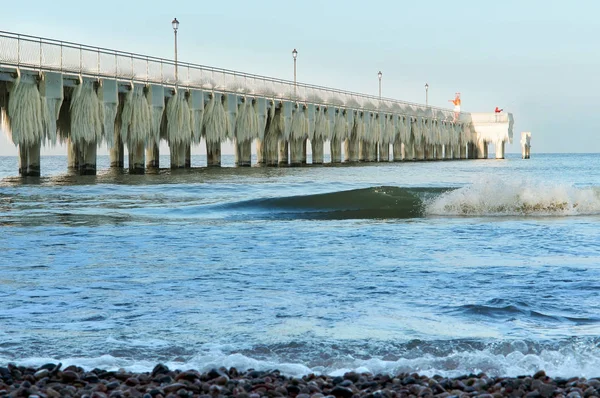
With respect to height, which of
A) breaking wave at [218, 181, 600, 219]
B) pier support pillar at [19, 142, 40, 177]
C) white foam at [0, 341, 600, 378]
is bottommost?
white foam at [0, 341, 600, 378]

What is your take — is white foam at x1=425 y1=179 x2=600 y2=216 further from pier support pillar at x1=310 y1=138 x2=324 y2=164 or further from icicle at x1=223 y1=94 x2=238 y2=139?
pier support pillar at x1=310 y1=138 x2=324 y2=164

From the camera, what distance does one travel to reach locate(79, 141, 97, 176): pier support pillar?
3216 cm

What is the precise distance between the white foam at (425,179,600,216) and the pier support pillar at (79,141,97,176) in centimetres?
1785

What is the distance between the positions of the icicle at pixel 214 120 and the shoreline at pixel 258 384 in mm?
33899

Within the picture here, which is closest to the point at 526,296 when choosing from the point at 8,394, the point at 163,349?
the point at 163,349

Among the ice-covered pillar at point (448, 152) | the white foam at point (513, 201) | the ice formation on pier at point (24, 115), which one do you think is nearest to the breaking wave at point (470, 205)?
the white foam at point (513, 201)

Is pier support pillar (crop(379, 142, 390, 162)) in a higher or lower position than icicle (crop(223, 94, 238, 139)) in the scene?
lower

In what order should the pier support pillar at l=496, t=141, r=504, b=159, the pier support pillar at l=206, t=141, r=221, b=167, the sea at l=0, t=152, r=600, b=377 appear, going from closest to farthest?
the sea at l=0, t=152, r=600, b=377 → the pier support pillar at l=206, t=141, r=221, b=167 → the pier support pillar at l=496, t=141, r=504, b=159

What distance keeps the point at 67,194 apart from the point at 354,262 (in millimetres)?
13032

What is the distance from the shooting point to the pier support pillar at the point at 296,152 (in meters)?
50.2

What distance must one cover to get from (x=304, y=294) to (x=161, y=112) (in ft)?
91.2

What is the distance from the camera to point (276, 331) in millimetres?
5992

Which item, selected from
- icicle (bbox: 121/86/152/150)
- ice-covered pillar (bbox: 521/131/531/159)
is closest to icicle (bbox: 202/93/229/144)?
icicle (bbox: 121/86/152/150)

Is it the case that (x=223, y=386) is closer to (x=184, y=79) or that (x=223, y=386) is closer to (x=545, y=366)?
(x=545, y=366)
